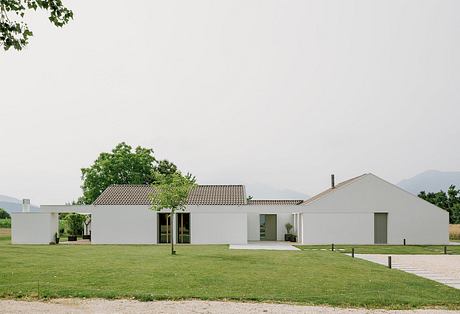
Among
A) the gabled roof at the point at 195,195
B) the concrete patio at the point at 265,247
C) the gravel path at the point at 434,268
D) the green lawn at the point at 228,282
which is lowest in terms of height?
the concrete patio at the point at 265,247

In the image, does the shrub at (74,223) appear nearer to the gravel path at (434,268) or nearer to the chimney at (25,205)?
the chimney at (25,205)

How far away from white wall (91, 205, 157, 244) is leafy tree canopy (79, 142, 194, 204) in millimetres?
18650

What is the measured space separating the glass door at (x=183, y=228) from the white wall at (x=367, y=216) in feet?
25.4

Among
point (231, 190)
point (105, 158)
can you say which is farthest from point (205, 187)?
point (105, 158)

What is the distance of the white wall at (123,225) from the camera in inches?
1404

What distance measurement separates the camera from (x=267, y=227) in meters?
41.2

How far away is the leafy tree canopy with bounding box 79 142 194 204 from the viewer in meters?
55.9

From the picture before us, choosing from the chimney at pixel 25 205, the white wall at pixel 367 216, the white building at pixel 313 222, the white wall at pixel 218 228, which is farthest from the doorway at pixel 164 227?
the chimney at pixel 25 205

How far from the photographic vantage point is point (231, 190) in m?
40.0

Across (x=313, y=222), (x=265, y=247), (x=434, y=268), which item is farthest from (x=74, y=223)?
(x=434, y=268)

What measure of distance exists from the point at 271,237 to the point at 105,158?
24036 mm

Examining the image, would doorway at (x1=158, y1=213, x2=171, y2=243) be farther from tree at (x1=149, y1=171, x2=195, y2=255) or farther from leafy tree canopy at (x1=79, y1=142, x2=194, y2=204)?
leafy tree canopy at (x1=79, y1=142, x2=194, y2=204)

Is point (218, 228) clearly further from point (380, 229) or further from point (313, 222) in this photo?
point (380, 229)

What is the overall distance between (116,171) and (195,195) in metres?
20.0
